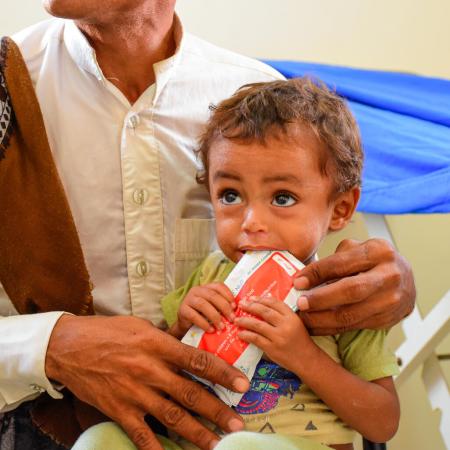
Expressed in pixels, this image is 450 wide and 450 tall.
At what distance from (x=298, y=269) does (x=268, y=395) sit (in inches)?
6.9

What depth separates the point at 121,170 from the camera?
1171 mm

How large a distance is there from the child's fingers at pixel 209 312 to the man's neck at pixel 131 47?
42cm

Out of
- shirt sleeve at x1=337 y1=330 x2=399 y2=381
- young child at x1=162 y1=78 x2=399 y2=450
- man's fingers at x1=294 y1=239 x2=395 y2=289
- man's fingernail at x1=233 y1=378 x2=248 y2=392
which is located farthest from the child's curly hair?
man's fingernail at x1=233 y1=378 x2=248 y2=392

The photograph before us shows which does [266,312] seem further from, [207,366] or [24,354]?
[24,354]

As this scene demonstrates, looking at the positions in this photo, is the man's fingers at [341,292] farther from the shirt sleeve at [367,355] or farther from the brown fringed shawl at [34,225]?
the brown fringed shawl at [34,225]

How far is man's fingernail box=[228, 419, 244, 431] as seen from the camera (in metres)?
0.92

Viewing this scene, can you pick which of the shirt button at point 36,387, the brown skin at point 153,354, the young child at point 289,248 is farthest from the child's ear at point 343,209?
the shirt button at point 36,387

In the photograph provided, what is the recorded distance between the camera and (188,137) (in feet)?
4.06

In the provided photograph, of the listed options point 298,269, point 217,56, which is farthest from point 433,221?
point 298,269

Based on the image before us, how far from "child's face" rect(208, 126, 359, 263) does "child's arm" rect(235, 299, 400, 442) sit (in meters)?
0.11

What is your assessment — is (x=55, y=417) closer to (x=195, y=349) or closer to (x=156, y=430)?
(x=156, y=430)

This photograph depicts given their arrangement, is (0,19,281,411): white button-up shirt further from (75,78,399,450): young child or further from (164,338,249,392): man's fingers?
(164,338,249,392): man's fingers

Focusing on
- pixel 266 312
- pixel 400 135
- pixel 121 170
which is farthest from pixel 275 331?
pixel 400 135

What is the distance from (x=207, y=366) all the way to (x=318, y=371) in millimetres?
145
